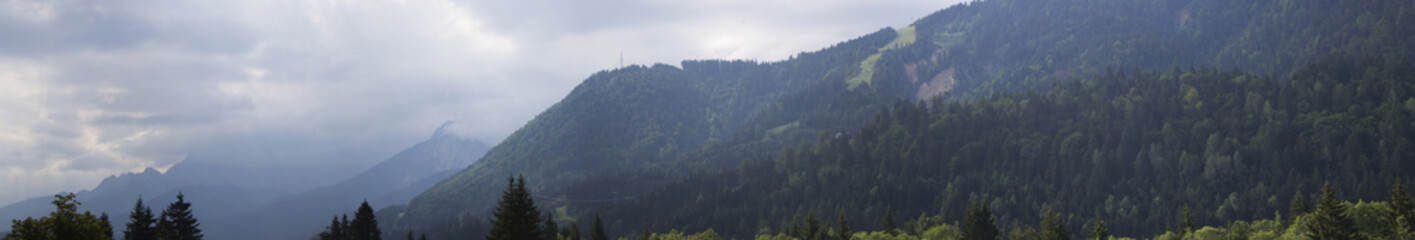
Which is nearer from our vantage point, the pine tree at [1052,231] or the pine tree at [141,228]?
the pine tree at [141,228]

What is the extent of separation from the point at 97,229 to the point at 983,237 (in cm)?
10826

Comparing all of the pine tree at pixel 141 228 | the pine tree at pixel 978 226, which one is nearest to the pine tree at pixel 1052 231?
the pine tree at pixel 978 226

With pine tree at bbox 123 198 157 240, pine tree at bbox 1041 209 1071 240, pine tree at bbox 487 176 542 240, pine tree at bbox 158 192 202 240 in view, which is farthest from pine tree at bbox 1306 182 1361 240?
pine tree at bbox 123 198 157 240

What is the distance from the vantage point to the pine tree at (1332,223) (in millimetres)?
106312

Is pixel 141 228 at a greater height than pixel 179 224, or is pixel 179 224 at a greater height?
pixel 141 228

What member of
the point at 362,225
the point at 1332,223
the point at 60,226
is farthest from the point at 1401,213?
the point at 60,226

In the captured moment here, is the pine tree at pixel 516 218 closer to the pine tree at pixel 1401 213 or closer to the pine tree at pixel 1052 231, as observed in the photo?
the pine tree at pixel 1052 231

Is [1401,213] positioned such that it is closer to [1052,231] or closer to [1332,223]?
[1332,223]

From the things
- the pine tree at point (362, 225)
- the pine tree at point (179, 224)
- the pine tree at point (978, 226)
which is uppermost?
the pine tree at point (179, 224)

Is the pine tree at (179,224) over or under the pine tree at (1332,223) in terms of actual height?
over

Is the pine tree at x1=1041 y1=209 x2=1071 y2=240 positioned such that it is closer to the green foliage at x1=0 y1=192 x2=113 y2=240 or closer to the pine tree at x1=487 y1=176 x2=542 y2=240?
the pine tree at x1=487 y1=176 x2=542 y2=240

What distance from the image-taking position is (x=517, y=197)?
55.6 meters

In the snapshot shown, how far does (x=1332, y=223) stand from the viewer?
107m

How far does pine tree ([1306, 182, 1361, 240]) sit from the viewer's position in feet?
349
